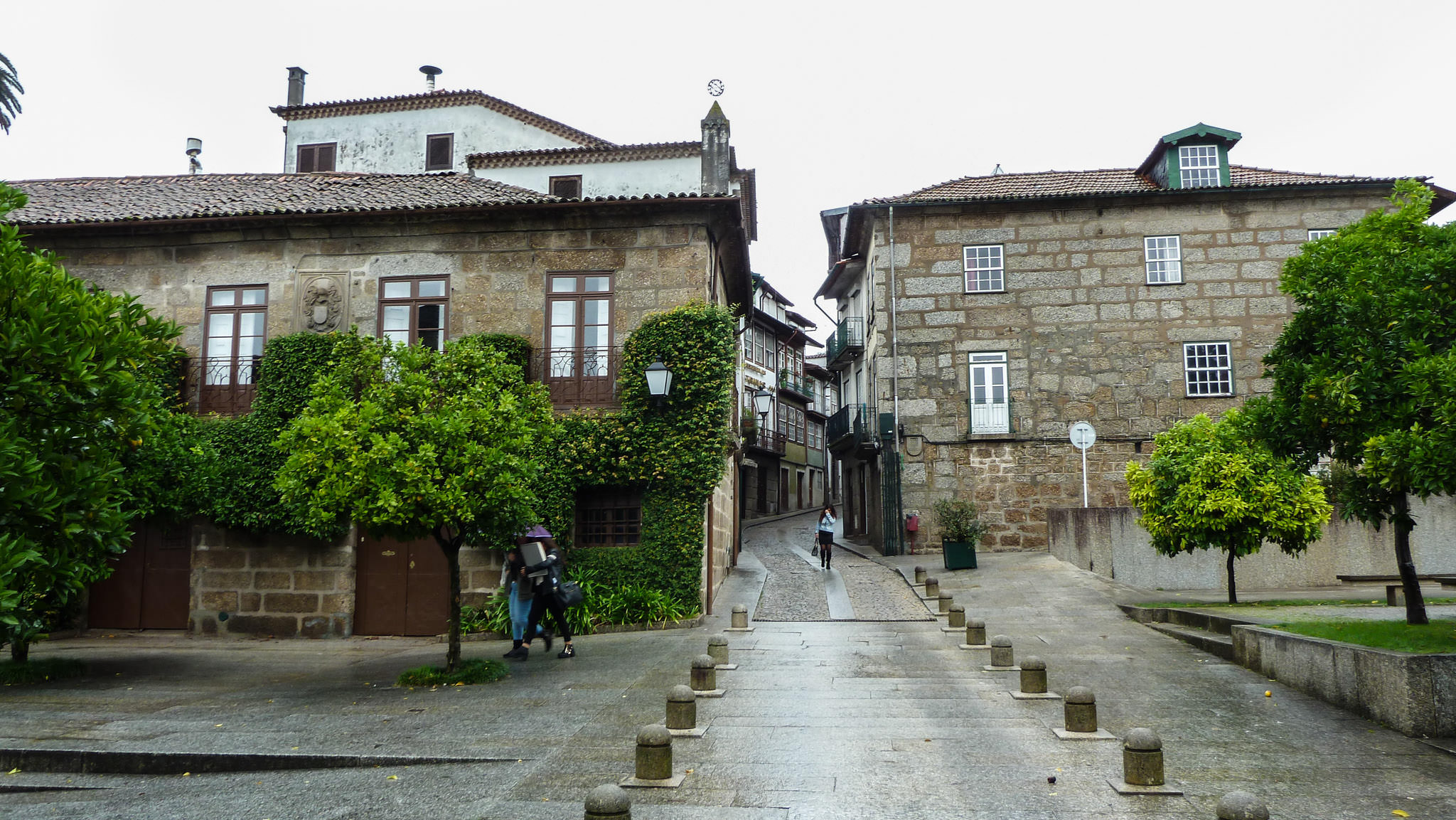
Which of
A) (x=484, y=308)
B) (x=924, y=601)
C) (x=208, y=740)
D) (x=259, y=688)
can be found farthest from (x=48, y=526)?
(x=924, y=601)

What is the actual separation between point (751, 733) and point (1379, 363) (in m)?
6.12

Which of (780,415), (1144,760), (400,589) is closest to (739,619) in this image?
(400,589)

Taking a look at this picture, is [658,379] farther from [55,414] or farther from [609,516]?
[55,414]

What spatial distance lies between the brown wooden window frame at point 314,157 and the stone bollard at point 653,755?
23.1 metres

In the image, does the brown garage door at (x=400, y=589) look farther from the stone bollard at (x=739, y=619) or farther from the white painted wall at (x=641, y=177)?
the white painted wall at (x=641, y=177)

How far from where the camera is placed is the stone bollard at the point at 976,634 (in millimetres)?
11492

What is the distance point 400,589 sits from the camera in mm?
14734

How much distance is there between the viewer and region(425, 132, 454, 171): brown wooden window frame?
24.8 m

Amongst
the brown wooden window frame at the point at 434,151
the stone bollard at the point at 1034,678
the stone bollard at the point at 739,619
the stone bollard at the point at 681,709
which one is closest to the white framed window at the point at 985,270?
the stone bollard at the point at 739,619

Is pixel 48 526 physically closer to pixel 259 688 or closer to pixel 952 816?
pixel 259 688

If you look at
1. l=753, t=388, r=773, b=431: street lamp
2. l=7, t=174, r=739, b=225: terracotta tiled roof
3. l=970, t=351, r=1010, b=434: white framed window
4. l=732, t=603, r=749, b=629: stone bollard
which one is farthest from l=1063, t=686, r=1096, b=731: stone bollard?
l=753, t=388, r=773, b=431: street lamp

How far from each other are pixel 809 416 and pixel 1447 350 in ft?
136

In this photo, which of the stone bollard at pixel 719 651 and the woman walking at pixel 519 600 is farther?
the woman walking at pixel 519 600

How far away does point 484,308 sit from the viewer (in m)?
15.4
